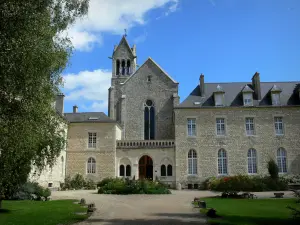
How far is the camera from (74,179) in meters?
29.8

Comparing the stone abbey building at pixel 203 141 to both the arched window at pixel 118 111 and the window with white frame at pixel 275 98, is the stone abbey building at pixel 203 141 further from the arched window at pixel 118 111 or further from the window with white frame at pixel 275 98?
the arched window at pixel 118 111

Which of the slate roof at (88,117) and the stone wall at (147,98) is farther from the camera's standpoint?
the stone wall at (147,98)

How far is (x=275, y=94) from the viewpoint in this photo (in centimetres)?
3083

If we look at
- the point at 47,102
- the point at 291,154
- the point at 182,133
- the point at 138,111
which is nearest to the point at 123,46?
the point at 138,111

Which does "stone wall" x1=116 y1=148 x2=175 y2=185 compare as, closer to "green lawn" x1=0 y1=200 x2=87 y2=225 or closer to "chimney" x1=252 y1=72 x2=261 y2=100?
"chimney" x1=252 y1=72 x2=261 y2=100

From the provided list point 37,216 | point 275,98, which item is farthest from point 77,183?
point 275,98

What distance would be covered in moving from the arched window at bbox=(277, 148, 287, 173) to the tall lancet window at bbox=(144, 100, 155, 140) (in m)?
12.2

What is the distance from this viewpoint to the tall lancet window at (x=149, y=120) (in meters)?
33.4

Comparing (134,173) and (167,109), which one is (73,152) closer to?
(134,173)

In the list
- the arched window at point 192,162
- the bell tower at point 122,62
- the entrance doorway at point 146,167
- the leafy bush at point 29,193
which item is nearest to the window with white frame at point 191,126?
the arched window at point 192,162

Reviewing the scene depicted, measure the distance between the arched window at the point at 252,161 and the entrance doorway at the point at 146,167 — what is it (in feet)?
29.7

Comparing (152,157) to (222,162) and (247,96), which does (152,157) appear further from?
(247,96)

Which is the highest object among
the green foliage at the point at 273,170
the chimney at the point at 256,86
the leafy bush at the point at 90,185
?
the chimney at the point at 256,86

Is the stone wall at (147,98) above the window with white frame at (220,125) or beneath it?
above
